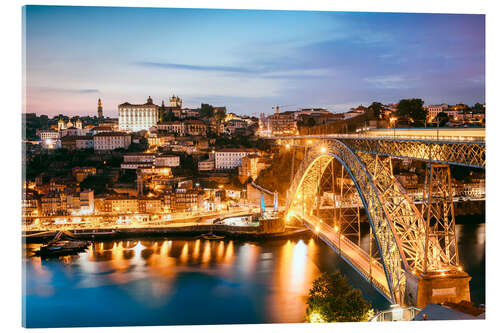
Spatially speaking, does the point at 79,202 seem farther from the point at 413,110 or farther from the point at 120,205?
the point at 413,110

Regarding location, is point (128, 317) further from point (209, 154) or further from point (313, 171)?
point (209, 154)

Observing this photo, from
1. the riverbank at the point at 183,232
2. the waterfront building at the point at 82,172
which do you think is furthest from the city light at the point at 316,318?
the waterfront building at the point at 82,172

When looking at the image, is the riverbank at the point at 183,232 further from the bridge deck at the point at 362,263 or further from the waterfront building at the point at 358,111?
the bridge deck at the point at 362,263

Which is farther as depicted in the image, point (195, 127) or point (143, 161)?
point (195, 127)

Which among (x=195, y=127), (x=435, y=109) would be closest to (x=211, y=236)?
(x=435, y=109)

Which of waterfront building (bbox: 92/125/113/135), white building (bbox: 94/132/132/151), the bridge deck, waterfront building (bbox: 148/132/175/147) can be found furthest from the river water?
waterfront building (bbox: 148/132/175/147)
